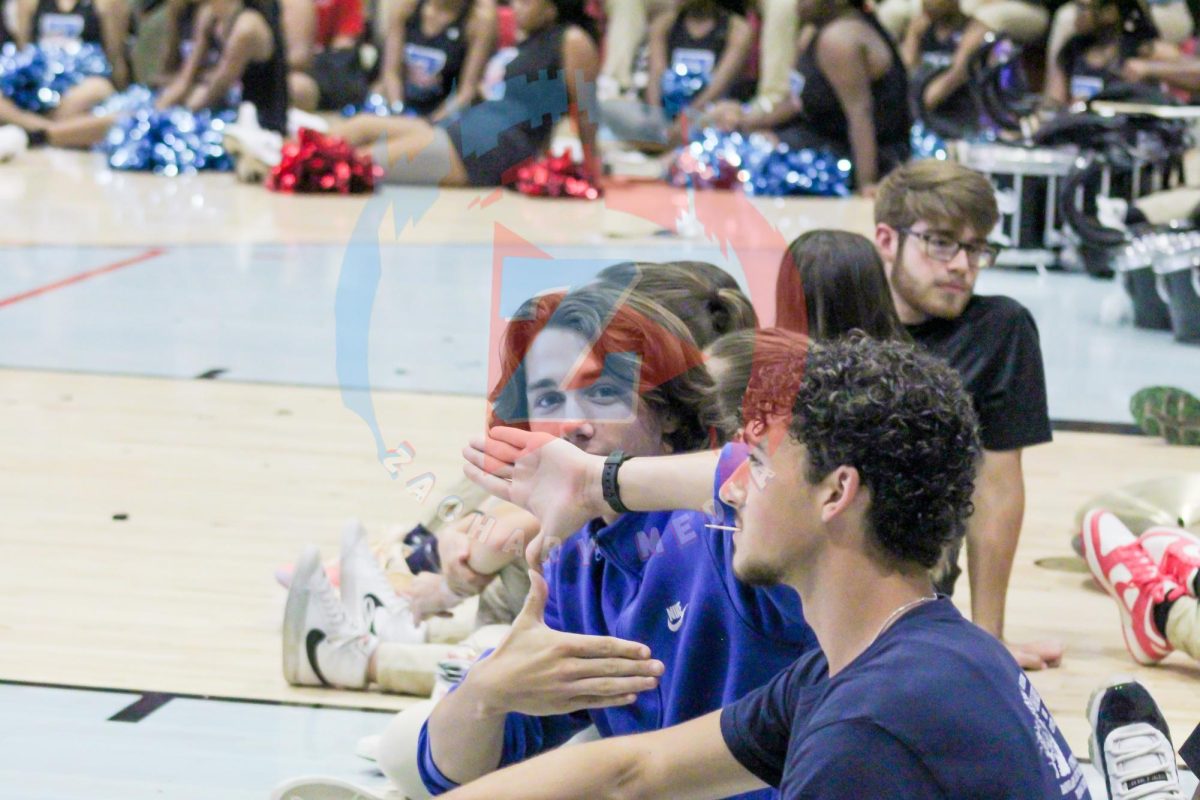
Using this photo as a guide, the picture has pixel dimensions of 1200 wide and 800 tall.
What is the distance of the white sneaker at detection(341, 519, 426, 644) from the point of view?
2973mm

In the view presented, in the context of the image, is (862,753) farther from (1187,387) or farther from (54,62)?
(54,62)

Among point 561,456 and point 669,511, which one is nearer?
point 561,456

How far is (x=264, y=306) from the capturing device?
20.1ft

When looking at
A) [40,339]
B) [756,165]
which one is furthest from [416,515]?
[756,165]

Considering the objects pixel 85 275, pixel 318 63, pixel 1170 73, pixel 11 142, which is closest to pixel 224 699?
pixel 85 275

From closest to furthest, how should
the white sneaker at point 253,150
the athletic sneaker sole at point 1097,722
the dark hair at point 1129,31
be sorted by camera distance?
the athletic sneaker sole at point 1097,722, the dark hair at point 1129,31, the white sneaker at point 253,150

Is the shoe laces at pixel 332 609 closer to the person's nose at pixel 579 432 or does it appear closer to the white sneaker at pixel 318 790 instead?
the white sneaker at pixel 318 790

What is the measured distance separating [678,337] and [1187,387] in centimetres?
422

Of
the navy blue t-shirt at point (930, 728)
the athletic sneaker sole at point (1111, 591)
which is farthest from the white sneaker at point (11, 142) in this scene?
the navy blue t-shirt at point (930, 728)

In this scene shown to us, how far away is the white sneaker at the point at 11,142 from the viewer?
10219mm

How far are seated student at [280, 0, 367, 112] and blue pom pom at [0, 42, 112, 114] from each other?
1.39 meters

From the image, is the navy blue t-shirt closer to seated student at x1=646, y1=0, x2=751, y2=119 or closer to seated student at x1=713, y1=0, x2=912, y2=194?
seated student at x1=713, y1=0, x2=912, y2=194

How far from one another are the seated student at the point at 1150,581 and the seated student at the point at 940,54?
6656 mm

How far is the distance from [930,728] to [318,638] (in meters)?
1.75
